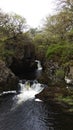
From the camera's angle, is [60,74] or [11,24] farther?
[11,24]

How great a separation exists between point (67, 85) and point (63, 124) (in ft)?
31.1

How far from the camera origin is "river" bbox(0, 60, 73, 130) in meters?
22.1

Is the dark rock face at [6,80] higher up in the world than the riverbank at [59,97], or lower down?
higher up

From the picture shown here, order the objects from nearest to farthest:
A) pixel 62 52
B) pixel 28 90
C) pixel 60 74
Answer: pixel 62 52
pixel 60 74
pixel 28 90

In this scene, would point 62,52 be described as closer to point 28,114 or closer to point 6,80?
point 6,80

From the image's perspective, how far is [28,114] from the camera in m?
Answer: 25.2

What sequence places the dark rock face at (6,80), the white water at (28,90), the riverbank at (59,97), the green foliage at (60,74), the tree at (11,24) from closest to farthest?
the riverbank at (59,97) < the white water at (28,90) < the green foliage at (60,74) < the dark rock face at (6,80) < the tree at (11,24)

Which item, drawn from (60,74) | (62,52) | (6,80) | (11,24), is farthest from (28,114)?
(11,24)

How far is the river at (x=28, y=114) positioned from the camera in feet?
72.6

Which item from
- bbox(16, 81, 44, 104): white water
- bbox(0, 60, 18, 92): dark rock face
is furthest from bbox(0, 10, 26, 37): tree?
bbox(16, 81, 44, 104): white water

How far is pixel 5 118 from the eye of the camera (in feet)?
78.1

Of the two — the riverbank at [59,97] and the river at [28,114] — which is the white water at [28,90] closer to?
the river at [28,114]

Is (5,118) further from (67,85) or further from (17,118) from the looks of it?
(67,85)

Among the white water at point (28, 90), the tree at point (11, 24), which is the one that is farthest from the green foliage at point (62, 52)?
the tree at point (11, 24)
